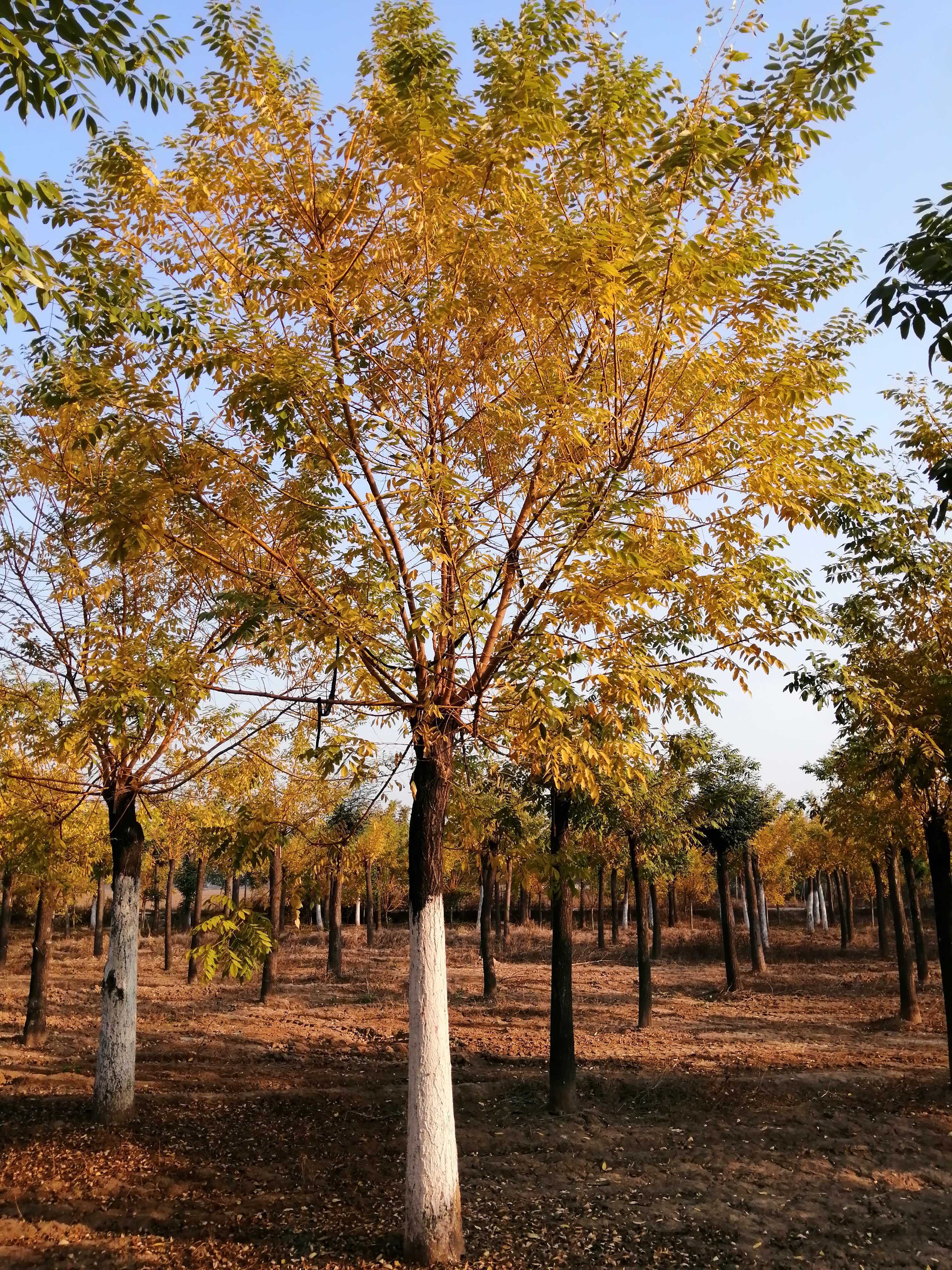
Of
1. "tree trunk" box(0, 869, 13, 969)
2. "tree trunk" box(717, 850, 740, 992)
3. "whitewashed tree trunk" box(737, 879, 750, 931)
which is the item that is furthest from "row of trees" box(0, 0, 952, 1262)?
"whitewashed tree trunk" box(737, 879, 750, 931)

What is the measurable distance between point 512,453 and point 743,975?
88.5 feet

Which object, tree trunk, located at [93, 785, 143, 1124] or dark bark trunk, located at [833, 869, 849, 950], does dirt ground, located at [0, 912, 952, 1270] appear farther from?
dark bark trunk, located at [833, 869, 849, 950]

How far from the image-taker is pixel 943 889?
37.7ft

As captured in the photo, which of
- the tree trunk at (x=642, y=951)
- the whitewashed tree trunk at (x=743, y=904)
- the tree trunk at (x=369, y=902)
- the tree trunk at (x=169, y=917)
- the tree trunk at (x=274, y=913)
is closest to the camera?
the tree trunk at (x=642, y=951)

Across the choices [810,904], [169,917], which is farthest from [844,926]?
[169,917]

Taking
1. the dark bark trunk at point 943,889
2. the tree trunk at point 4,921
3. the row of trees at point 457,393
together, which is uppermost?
the row of trees at point 457,393

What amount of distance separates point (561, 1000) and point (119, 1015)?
5.48m

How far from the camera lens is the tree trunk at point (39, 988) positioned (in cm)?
1380

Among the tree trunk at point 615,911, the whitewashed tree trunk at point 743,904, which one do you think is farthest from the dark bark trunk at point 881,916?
the whitewashed tree trunk at point 743,904

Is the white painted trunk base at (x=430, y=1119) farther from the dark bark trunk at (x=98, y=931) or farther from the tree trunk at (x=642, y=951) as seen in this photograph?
the dark bark trunk at (x=98, y=931)

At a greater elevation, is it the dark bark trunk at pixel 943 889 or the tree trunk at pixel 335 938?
the dark bark trunk at pixel 943 889

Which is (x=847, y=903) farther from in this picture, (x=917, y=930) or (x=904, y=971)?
(x=904, y=971)

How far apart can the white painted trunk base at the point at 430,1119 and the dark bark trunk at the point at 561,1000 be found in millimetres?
4346

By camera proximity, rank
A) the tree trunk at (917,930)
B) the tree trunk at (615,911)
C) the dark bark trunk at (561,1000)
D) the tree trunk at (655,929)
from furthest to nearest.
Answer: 1. the tree trunk at (615,911)
2. the tree trunk at (655,929)
3. the tree trunk at (917,930)
4. the dark bark trunk at (561,1000)
